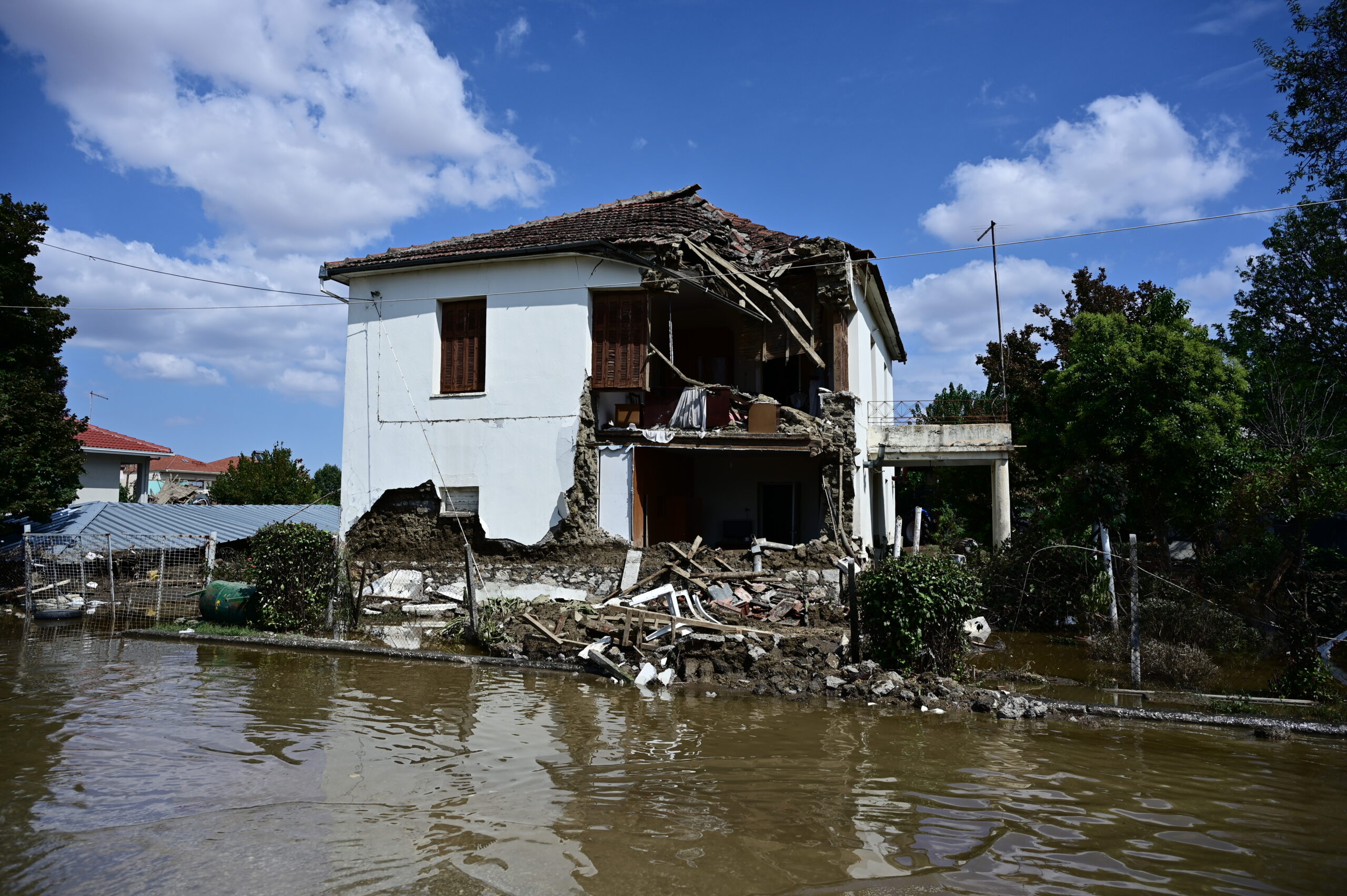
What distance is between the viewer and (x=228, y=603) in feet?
50.4

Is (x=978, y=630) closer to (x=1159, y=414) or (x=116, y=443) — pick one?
(x=1159, y=414)

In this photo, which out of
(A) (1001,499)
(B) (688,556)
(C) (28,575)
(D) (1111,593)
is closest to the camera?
(D) (1111,593)

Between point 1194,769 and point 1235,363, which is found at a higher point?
point 1235,363

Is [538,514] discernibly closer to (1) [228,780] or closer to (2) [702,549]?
(2) [702,549]

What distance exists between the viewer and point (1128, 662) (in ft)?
43.1

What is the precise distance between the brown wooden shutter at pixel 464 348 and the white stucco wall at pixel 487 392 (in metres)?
0.27

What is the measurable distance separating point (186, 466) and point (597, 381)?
57.0m

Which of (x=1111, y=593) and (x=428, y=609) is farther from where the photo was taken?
(x=428, y=609)

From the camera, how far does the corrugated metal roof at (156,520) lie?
20.1m

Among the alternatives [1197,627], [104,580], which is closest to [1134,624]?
[1197,627]

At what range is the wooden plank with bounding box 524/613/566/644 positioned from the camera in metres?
13.0

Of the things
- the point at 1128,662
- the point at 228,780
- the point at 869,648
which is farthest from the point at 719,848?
the point at 1128,662

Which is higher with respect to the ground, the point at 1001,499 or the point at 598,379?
the point at 598,379

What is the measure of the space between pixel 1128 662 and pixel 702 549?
801 centimetres
